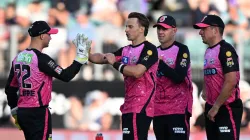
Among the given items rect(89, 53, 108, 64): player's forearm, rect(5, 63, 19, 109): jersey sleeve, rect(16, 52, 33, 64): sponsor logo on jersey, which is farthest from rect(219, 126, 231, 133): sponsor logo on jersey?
rect(5, 63, 19, 109): jersey sleeve

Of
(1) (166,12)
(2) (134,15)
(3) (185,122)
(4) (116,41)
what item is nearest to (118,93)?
(4) (116,41)

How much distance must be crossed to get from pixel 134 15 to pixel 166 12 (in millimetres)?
6564

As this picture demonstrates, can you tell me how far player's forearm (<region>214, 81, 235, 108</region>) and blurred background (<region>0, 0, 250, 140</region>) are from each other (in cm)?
571

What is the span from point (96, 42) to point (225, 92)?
643cm

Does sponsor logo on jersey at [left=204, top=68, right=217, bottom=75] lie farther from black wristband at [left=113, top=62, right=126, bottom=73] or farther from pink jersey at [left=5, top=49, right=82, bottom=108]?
pink jersey at [left=5, top=49, right=82, bottom=108]

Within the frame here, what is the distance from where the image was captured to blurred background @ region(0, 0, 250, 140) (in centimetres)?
1427

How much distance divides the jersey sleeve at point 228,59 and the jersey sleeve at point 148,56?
0.79 m

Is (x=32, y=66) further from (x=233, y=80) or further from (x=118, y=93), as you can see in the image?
(x=118, y=93)

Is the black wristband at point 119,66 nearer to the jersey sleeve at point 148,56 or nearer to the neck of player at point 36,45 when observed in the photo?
the jersey sleeve at point 148,56

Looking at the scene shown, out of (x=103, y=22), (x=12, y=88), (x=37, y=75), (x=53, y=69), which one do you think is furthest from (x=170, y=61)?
(x=103, y=22)

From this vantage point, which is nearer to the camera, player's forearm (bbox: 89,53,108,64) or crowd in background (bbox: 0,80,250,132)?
player's forearm (bbox: 89,53,108,64)

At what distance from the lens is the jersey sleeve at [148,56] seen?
8086 mm

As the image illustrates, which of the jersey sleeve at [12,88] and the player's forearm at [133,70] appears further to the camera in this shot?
the jersey sleeve at [12,88]

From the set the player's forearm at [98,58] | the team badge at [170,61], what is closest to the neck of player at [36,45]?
the player's forearm at [98,58]
